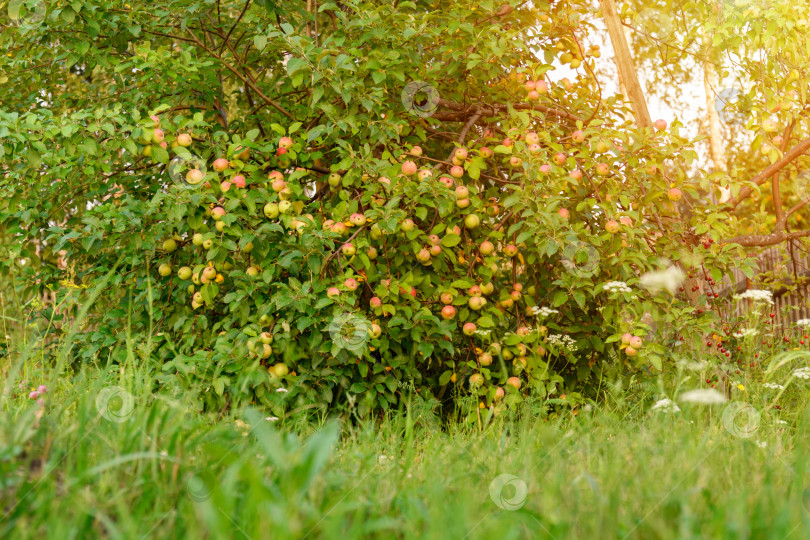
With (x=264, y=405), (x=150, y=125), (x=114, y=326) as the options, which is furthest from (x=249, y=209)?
(x=114, y=326)

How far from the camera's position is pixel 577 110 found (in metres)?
3.75

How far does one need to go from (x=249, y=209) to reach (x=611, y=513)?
2.16m

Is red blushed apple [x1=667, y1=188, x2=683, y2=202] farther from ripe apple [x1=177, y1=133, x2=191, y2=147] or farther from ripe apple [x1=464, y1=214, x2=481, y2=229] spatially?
ripe apple [x1=177, y1=133, x2=191, y2=147]

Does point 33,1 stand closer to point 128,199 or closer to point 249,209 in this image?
point 128,199

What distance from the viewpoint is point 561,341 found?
3.28 m

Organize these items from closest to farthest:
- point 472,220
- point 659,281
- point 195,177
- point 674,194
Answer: point 195,177, point 659,281, point 472,220, point 674,194

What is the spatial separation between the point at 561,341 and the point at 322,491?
7.12 feet

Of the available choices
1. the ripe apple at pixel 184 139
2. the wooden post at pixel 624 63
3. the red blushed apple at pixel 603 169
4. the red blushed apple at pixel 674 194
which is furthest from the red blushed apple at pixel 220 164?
the wooden post at pixel 624 63

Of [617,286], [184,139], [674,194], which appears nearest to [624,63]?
[674,194]

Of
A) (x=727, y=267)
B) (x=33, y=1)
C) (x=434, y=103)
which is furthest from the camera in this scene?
(x=434, y=103)

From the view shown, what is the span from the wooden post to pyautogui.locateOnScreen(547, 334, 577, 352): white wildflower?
5.01 feet

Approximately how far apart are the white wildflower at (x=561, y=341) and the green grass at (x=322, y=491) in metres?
1.52

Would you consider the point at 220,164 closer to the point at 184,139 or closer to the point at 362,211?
the point at 184,139

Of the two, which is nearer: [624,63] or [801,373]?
[801,373]
